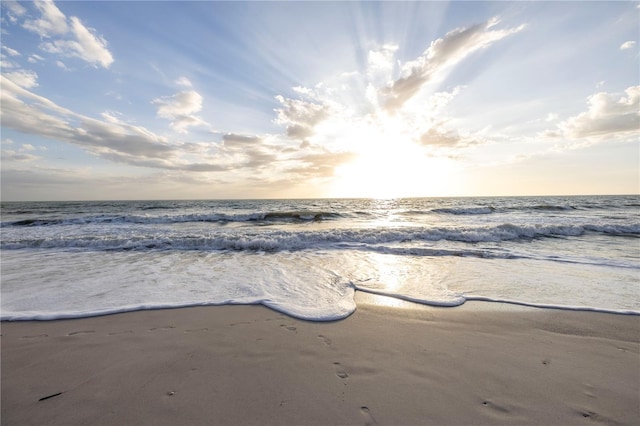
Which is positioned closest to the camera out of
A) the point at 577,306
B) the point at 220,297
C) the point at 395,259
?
the point at 577,306

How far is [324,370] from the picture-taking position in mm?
2654

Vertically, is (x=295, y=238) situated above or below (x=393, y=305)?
above

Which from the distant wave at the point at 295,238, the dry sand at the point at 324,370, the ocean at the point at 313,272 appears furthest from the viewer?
the distant wave at the point at 295,238

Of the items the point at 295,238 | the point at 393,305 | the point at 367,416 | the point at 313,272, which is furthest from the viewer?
the point at 295,238

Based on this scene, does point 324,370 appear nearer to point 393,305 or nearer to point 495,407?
point 495,407

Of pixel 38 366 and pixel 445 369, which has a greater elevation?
pixel 445 369

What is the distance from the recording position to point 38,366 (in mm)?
2807

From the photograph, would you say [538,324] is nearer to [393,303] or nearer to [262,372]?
[393,303]

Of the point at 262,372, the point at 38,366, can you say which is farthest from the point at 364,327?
the point at 38,366

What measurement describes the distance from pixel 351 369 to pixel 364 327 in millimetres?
1012

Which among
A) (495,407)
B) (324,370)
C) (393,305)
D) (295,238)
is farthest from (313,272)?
(495,407)

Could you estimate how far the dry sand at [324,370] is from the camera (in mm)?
2133

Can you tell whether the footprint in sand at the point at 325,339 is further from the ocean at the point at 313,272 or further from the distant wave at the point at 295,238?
the distant wave at the point at 295,238

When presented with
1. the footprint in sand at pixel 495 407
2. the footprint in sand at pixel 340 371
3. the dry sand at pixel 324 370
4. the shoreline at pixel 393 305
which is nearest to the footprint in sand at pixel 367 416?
the dry sand at pixel 324 370
